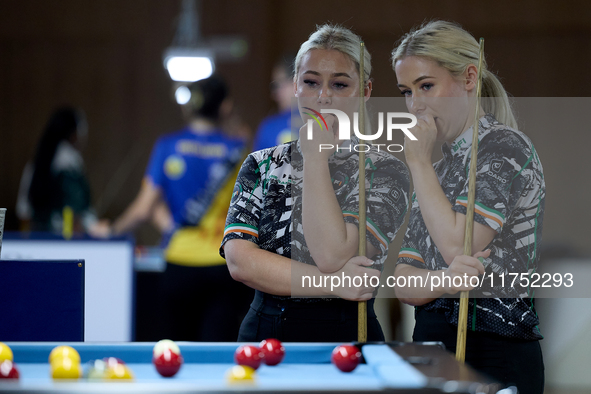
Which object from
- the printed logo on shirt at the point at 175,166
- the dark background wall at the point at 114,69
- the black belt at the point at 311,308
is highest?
the dark background wall at the point at 114,69

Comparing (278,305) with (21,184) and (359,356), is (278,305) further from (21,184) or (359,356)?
(21,184)

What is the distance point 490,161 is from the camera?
1.54 m

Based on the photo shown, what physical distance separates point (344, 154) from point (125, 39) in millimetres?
4487

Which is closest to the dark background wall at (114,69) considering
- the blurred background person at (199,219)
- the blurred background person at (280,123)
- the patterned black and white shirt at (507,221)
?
the blurred background person at (280,123)

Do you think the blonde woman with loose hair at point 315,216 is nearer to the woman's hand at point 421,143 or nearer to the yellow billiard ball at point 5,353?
the woman's hand at point 421,143

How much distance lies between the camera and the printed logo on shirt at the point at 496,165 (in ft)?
→ 5.01

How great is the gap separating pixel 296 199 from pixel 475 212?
1.57ft

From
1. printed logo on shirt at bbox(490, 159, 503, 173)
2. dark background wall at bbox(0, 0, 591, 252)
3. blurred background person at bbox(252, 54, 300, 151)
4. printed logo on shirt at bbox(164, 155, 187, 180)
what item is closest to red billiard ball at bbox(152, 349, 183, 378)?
printed logo on shirt at bbox(490, 159, 503, 173)

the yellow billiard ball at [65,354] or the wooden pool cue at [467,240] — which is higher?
the wooden pool cue at [467,240]

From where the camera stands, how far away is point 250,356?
1.29 meters

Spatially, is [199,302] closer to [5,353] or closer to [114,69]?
[5,353]

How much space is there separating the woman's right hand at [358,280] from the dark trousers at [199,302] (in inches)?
49.7

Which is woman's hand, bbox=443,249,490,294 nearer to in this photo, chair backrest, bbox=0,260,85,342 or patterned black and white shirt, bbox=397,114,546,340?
patterned black and white shirt, bbox=397,114,546,340

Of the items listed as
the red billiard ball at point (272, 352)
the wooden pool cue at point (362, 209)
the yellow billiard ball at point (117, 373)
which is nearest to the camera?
the yellow billiard ball at point (117, 373)
